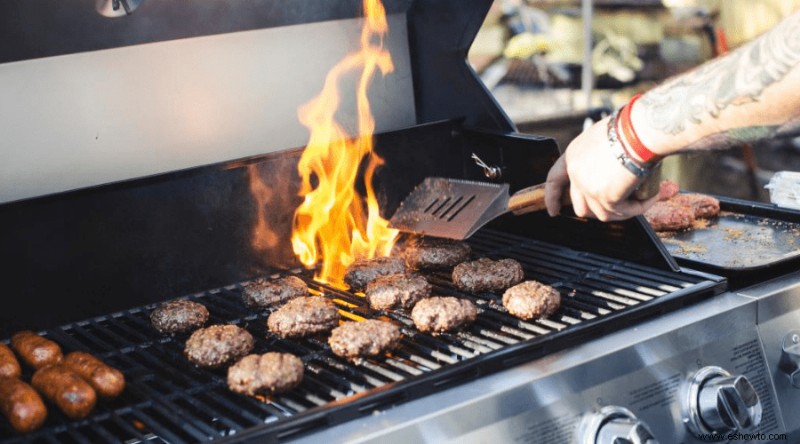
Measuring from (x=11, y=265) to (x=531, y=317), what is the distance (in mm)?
1652

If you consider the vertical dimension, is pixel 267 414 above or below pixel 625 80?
below

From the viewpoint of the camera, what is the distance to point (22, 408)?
6.67 ft

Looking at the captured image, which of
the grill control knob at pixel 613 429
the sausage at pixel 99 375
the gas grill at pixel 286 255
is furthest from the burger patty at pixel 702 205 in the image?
the sausage at pixel 99 375

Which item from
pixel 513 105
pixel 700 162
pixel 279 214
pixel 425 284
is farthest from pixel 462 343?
pixel 700 162

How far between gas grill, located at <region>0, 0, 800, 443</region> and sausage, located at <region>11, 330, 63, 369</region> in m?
0.07

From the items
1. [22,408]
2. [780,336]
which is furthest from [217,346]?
[780,336]

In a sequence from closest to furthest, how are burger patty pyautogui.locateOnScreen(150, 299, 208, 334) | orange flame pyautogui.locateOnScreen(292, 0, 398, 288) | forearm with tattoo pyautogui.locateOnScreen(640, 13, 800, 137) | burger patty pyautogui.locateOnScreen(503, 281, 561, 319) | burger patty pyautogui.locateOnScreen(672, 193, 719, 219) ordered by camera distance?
1. forearm with tattoo pyautogui.locateOnScreen(640, 13, 800, 137)
2. burger patty pyautogui.locateOnScreen(503, 281, 561, 319)
3. burger patty pyautogui.locateOnScreen(150, 299, 208, 334)
4. orange flame pyautogui.locateOnScreen(292, 0, 398, 288)
5. burger patty pyautogui.locateOnScreen(672, 193, 719, 219)

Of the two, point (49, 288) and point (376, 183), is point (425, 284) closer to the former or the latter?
point (376, 183)

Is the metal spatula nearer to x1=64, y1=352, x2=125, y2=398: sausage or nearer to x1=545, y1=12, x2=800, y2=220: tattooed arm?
x1=545, y1=12, x2=800, y2=220: tattooed arm

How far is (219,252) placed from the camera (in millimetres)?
3088

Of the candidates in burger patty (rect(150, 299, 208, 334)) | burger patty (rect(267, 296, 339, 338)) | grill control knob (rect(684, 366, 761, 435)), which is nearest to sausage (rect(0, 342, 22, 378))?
burger patty (rect(150, 299, 208, 334))

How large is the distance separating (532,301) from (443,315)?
0.91 ft

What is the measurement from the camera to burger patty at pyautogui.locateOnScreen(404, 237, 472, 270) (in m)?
3.13

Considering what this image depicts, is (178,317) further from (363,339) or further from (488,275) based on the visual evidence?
(488,275)
